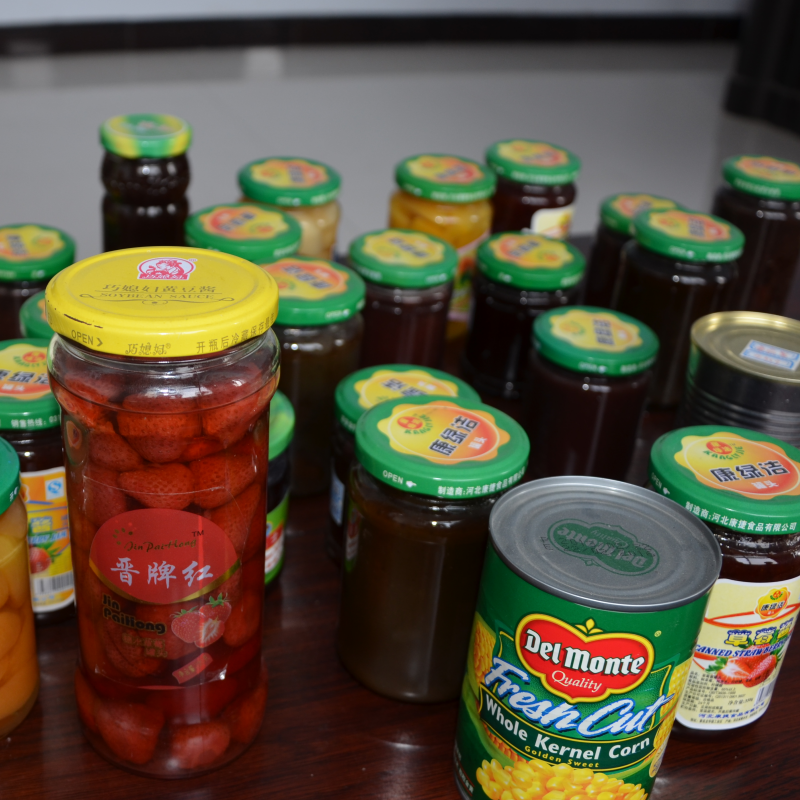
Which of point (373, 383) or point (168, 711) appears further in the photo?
point (373, 383)

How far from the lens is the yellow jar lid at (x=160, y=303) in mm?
622

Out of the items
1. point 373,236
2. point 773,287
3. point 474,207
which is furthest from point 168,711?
point 773,287


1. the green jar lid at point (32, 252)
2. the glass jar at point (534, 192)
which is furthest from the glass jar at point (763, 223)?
the green jar lid at point (32, 252)

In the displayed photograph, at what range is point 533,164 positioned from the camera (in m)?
1.60

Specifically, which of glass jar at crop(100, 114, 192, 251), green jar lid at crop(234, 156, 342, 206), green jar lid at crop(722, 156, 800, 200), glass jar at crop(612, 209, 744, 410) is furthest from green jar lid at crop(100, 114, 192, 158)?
green jar lid at crop(722, 156, 800, 200)

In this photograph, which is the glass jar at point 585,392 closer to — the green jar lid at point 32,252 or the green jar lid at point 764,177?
the green jar lid at point 764,177

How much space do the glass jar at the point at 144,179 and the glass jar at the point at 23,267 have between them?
90 millimetres

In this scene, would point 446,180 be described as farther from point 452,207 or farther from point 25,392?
point 25,392

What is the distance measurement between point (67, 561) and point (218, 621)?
25 cm

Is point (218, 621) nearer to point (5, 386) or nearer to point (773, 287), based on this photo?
point (5, 386)

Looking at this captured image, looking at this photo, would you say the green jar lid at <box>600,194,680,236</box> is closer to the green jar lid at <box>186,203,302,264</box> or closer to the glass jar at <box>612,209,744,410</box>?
the glass jar at <box>612,209,744,410</box>

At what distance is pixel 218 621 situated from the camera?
0.75m

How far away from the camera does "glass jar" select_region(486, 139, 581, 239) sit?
158 cm

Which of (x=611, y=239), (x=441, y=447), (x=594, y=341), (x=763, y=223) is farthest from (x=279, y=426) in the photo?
(x=763, y=223)
